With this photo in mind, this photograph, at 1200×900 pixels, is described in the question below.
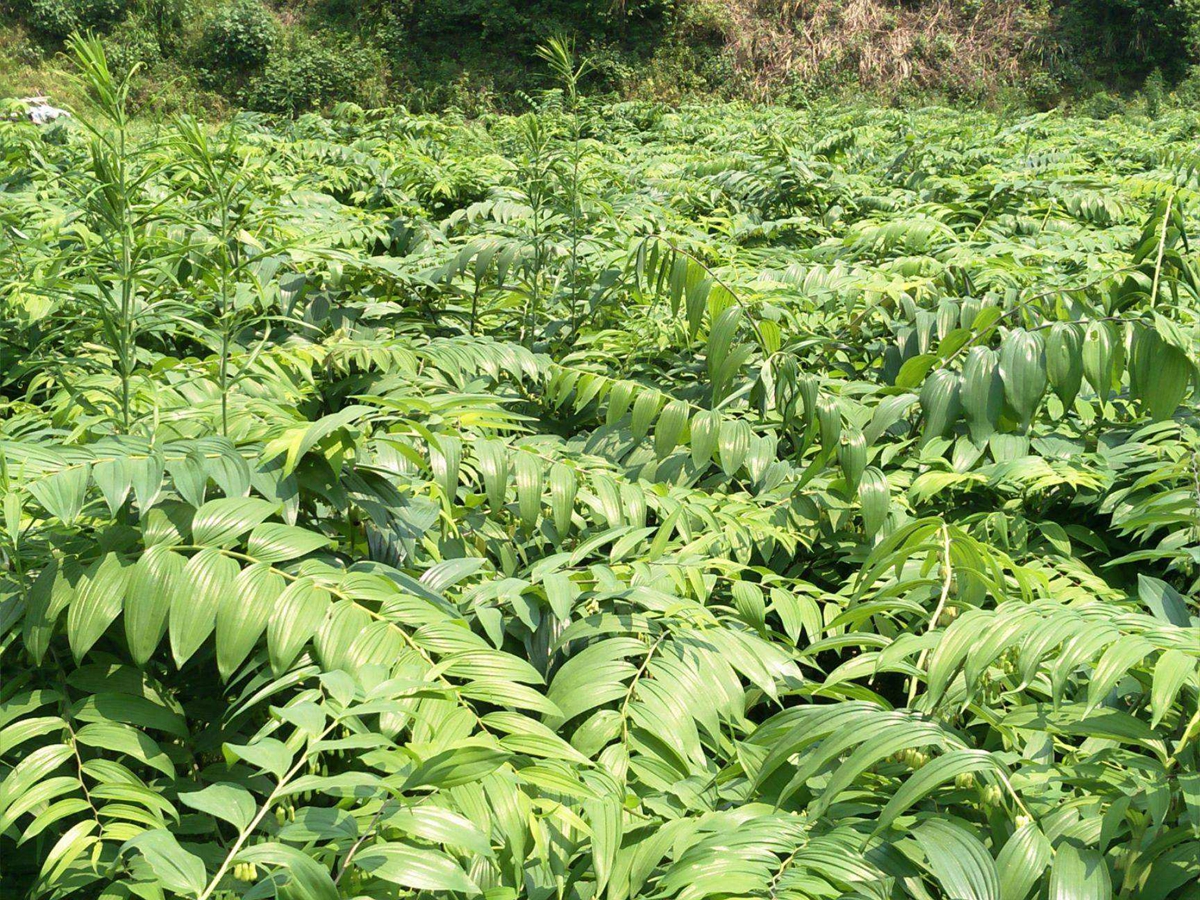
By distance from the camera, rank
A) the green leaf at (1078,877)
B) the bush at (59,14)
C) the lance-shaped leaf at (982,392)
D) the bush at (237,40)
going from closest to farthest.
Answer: the green leaf at (1078,877) < the lance-shaped leaf at (982,392) < the bush at (237,40) < the bush at (59,14)

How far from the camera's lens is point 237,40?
22453mm

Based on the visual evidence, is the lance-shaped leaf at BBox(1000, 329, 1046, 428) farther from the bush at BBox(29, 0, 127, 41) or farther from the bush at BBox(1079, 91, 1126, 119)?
the bush at BBox(29, 0, 127, 41)

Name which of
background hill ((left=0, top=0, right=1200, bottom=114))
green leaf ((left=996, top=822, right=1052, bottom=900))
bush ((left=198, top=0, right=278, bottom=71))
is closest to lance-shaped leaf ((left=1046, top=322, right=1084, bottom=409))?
green leaf ((left=996, top=822, right=1052, bottom=900))

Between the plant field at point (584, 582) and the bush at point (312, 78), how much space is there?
19.4 meters

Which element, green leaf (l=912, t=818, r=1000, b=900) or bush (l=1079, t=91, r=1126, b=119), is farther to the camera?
bush (l=1079, t=91, r=1126, b=119)

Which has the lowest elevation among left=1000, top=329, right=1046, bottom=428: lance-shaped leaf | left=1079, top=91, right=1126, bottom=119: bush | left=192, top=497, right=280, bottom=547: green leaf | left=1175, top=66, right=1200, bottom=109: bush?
left=192, top=497, right=280, bottom=547: green leaf

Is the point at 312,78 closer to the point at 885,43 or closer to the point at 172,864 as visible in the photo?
the point at 885,43

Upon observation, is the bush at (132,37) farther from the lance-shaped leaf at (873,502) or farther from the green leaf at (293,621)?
the green leaf at (293,621)

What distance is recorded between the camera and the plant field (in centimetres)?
121

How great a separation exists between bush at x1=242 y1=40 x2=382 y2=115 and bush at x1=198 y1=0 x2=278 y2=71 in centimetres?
51

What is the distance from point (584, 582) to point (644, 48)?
22717mm

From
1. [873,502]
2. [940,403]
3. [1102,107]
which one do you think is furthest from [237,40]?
[873,502]

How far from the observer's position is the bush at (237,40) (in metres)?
22.4

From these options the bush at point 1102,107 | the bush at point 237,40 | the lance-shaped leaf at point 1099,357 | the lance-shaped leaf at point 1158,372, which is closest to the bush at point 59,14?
the bush at point 237,40
